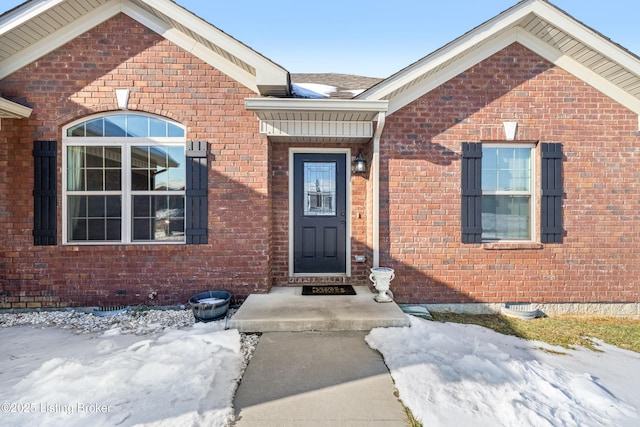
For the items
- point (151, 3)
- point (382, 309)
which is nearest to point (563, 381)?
point (382, 309)

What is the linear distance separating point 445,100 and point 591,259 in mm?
3470

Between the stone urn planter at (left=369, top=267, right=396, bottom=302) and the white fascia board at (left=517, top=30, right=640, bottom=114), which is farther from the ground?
the white fascia board at (left=517, top=30, right=640, bottom=114)

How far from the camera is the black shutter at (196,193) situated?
4.52m

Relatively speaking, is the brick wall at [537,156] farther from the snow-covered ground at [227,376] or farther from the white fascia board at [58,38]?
the white fascia board at [58,38]

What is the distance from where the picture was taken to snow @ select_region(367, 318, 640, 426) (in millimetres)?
2240

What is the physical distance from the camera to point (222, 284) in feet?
15.1

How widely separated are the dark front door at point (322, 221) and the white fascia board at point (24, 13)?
4234 millimetres

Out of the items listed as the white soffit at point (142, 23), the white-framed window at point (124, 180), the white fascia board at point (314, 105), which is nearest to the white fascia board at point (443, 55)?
the white fascia board at point (314, 105)

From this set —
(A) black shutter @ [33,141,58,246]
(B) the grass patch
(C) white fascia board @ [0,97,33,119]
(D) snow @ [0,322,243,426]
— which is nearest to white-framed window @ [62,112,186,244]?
(A) black shutter @ [33,141,58,246]

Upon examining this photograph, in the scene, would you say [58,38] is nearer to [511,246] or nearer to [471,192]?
[471,192]

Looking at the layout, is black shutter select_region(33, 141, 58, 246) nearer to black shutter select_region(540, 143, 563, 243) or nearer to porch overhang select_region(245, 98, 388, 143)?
porch overhang select_region(245, 98, 388, 143)

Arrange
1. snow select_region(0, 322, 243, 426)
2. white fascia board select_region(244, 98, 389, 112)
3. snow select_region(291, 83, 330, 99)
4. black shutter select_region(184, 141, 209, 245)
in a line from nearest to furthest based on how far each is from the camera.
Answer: snow select_region(0, 322, 243, 426) < white fascia board select_region(244, 98, 389, 112) < black shutter select_region(184, 141, 209, 245) < snow select_region(291, 83, 330, 99)

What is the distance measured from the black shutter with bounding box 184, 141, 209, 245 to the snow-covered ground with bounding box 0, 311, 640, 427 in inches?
53.9

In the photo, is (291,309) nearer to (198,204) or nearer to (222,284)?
(222,284)
